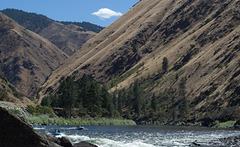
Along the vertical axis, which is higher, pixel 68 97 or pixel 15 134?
pixel 68 97

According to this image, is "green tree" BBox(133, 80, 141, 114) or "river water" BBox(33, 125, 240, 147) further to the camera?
"green tree" BBox(133, 80, 141, 114)

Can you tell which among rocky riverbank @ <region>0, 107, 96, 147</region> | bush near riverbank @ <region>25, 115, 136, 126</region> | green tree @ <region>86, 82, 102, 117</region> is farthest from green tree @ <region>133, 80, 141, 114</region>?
rocky riverbank @ <region>0, 107, 96, 147</region>

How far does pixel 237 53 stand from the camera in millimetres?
137375

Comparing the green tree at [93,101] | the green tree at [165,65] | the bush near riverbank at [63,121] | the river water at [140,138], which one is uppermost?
the green tree at [165,65]

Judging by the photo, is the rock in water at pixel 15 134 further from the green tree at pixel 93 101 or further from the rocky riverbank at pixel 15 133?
the green tree at pixel 93 101

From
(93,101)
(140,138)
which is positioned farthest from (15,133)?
(93,101)

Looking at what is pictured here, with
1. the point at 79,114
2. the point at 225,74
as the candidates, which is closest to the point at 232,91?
the point at 225,74

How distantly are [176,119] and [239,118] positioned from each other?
38826 mm

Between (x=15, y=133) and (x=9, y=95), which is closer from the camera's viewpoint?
(x=15, y=133)

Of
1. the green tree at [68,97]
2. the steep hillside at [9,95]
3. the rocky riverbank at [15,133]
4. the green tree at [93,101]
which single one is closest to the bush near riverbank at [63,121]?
the green tree at [93,101]

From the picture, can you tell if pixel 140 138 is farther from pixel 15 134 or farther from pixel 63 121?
pixel 63 121

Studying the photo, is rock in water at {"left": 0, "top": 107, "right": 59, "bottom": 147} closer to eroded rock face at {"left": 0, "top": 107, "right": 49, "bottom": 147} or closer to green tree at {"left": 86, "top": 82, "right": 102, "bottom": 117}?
eroded rock face at {"left": 0, "top": 107, "right": 49, "bottom": 147}

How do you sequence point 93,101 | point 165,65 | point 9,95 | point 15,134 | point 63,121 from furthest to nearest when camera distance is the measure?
point 165,65 → point 93,101 → point 9,95 → point 63,121 → point 15,134

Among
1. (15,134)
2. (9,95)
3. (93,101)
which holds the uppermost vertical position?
(9,95)
